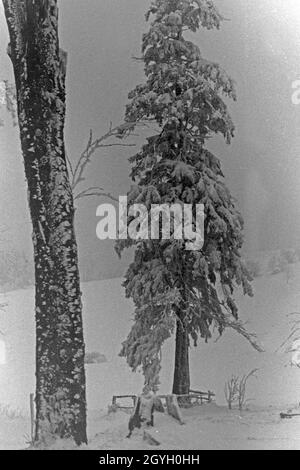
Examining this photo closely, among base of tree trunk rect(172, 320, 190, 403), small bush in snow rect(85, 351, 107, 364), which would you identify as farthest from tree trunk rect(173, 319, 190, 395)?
small bush in snow rect(85, 351, 107, 364)

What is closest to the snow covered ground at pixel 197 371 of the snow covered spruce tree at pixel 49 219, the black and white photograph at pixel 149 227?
the black and white photograph at pixel 149 227

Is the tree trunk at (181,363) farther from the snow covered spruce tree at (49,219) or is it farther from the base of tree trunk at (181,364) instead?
the snow covered spruce tree at (49,219)

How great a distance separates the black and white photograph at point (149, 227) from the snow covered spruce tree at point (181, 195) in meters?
0.01

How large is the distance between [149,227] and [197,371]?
114 centimetres

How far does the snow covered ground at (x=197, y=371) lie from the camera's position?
4320 millimetres

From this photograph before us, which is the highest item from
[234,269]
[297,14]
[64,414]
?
[297,14]

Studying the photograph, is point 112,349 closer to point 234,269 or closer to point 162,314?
point 162,314

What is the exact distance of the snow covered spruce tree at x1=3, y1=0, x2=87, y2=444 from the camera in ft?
13.8

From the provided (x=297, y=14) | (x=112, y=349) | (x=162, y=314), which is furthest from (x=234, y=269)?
(x=297, y=14)

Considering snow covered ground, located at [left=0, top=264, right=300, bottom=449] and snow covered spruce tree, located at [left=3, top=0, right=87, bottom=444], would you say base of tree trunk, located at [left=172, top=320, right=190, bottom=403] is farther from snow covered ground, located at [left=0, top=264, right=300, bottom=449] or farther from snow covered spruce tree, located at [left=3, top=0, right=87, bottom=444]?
snow covered spruce tree, located at [left=3, top=0, right=87, bottom=444]

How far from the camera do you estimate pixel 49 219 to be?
13.9 ft

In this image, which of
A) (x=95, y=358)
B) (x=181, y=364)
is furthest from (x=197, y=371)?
(x=95, y=358)

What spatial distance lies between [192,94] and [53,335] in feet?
6.56
